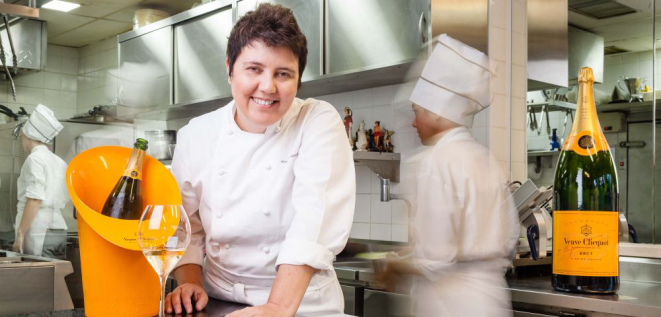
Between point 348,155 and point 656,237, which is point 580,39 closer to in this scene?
point 656,237

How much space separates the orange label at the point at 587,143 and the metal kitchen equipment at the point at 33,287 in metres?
2.07

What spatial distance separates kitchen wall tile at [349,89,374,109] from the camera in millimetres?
3520

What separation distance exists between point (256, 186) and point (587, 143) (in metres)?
0.97

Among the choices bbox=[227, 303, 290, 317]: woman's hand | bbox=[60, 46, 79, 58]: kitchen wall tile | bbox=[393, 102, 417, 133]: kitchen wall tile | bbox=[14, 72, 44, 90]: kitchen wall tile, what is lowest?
bbox=[227, 303, 290, 317]: woman's hand

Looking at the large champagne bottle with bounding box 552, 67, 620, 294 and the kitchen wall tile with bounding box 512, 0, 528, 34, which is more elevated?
the kitchen wall tile with bounding box 512, 0, 528, 34

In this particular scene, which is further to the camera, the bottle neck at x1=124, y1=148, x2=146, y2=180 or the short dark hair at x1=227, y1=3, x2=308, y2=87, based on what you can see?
the short dark hair at x1=227, y1=3, x2=308, y2=87

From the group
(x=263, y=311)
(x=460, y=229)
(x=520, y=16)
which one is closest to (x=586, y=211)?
(x=460, y=229)

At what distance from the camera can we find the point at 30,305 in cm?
268

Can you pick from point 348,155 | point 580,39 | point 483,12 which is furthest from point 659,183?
point 348,155

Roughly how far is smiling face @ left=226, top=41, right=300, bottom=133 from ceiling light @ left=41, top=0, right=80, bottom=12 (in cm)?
382

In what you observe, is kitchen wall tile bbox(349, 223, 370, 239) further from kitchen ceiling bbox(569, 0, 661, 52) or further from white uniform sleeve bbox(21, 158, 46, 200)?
white uniform sleeve bbox(21, 158, 46, 200)

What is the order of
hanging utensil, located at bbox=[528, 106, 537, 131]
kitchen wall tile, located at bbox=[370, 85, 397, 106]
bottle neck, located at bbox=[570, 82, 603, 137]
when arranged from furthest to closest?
kitchen wall tile, located at bbox=[370, 85, 397, 106]
hanging utensil, located at bbox=[528, 106, 537, 131]
bottle neck, located at bbox=[570, 82, 603, 137]

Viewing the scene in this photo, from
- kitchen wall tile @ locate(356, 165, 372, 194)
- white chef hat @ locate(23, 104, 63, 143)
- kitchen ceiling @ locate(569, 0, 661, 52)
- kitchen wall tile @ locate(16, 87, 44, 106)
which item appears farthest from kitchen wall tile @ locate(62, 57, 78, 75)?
kitchen ceiling @ locate(569, 0, 661, 52)

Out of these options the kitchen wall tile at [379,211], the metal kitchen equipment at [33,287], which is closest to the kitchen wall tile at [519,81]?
the kitchen wall tile at [379,211]
